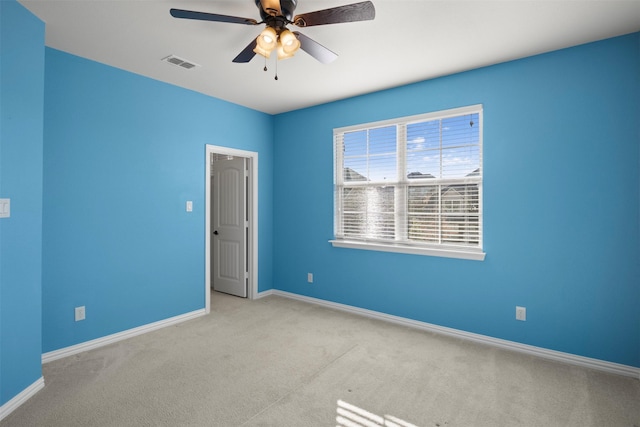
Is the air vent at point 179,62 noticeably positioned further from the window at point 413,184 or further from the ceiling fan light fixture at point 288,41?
the window at point 413,184

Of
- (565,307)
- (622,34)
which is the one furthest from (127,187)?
(622,34)

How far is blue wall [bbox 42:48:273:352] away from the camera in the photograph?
2945 mm

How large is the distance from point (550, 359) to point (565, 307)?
480 millimetres

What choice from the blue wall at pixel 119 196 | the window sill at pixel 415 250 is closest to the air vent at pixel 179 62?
the blue wall at pixel 119 196

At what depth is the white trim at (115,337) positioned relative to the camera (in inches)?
115

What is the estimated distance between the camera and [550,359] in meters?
2.94

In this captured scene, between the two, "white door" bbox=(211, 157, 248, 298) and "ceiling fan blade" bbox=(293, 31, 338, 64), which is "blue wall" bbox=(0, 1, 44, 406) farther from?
"white door" bbox=(211, 157, 248, 298)

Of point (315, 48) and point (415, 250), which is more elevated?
point (315, 48)

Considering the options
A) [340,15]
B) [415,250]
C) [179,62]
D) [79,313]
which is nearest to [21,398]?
[79,313]

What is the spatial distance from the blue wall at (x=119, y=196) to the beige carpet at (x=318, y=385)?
1.39 feet

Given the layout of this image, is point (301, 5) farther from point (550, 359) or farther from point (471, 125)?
point (550, 359)

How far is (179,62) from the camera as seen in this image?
10.4ft

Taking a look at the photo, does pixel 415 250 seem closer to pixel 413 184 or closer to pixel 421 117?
pixel 413 184

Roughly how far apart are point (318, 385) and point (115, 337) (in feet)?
7.04
